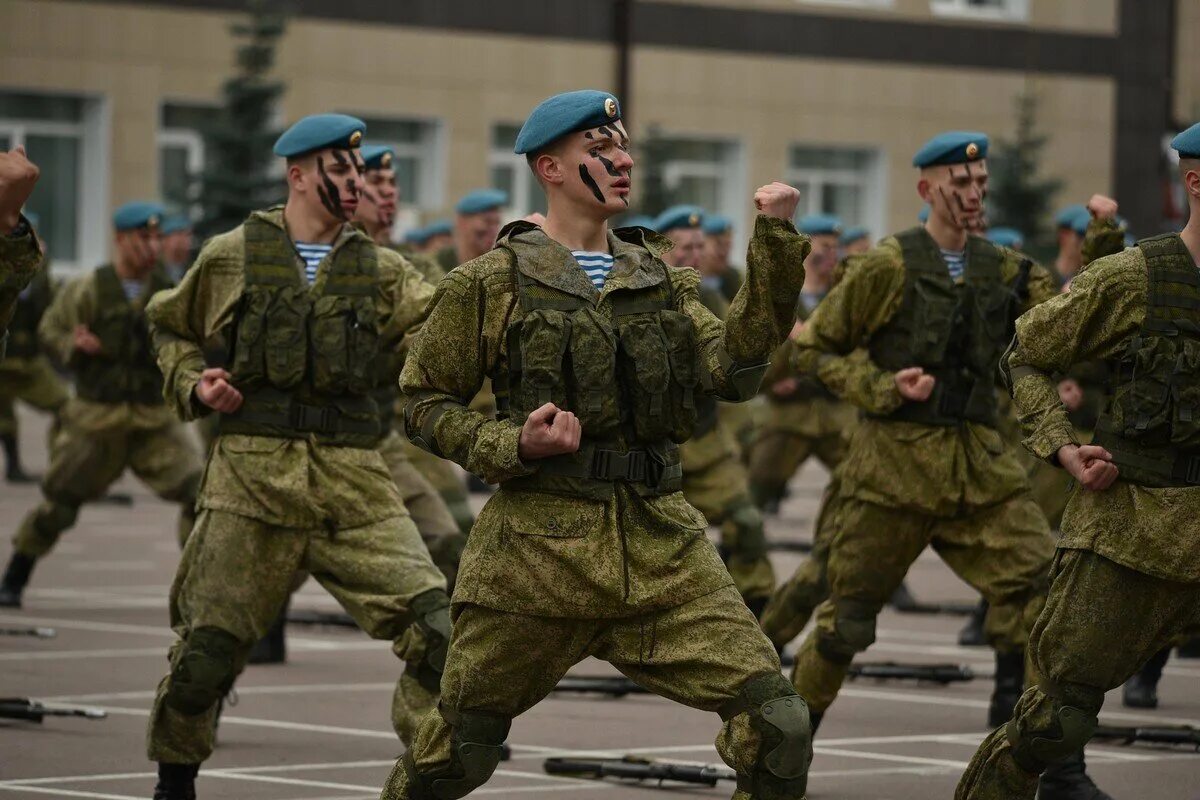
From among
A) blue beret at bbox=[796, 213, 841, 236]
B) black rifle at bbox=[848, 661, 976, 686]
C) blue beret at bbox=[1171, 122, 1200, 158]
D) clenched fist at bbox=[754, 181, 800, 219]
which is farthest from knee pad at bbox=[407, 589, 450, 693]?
blue beret at bbox=[796, 213, 841, 236]

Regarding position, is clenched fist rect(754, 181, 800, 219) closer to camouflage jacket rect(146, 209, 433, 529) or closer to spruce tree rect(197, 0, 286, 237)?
camouflage jacket rect(146, 209, 433, 529)

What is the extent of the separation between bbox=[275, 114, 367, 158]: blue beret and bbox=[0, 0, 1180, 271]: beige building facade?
68.2 ft

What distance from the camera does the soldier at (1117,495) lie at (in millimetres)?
7195

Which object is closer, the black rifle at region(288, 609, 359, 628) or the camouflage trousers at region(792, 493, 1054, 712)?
the camouflage trousers at region(792, 493, 1054, 712)

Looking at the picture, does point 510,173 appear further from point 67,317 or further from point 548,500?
point 548,500

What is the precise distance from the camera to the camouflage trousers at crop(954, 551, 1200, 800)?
7.20 meters

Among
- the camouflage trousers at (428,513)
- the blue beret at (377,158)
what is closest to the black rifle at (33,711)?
the camouflage trousers at (428,513)

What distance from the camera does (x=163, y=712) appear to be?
Result: 27.0 feet

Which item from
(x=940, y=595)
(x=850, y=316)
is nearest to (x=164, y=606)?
(x=940, y=595)

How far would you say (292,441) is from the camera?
8.65 metres

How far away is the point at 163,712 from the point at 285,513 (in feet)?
2.61

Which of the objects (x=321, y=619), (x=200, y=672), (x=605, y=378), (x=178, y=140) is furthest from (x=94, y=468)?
(x=178, y=140)

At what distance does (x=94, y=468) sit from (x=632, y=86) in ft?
72.0

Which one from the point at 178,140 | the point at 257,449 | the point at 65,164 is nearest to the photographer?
the point at 257,449
